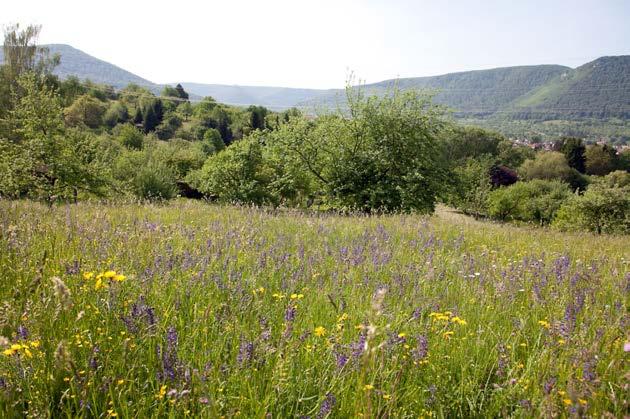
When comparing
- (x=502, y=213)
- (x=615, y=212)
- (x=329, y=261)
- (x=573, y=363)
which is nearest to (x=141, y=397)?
(x=573, y=363)

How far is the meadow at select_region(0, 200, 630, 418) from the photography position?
189 cm

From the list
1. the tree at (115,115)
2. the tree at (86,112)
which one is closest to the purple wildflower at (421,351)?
the tree at (86,112)

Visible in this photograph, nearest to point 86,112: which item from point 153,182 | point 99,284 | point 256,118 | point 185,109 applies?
point 185,109

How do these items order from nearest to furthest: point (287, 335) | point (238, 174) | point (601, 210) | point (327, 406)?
point (327, 406) → point (287, 335) → point (238, 174) → point (601, 210)

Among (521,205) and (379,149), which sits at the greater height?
(379,149)

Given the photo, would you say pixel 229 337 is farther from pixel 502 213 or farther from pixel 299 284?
pixel 502 213

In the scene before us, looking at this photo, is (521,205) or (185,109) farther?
(185,109)

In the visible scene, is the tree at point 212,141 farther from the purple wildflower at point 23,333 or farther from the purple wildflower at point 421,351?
the purple wildflower at point 421,351

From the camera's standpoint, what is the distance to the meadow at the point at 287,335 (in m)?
1.89

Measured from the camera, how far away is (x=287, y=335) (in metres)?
2.26

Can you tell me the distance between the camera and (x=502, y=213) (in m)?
52.5

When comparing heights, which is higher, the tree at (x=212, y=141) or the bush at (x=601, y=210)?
the tree at (x=212, y=141)

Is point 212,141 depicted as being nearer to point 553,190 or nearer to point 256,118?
point 256,118

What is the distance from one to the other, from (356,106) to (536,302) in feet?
62.1
